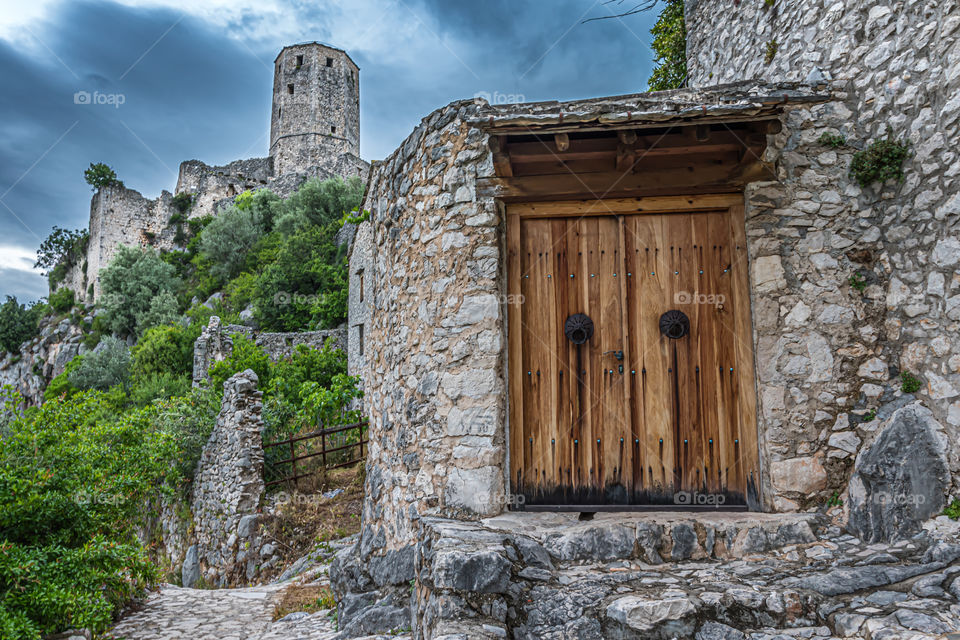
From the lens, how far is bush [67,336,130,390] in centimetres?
2192

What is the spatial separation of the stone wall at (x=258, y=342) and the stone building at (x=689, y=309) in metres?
15.1

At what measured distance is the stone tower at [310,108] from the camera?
35.5m

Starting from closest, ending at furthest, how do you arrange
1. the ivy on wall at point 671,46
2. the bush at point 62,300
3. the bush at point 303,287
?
the ivy on wall at point 671,46 → the bush at point 303,287 → the bush at point 62,300

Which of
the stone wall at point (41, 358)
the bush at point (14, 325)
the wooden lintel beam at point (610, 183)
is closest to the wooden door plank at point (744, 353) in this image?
the wooden lintel beam at point (610, 183)

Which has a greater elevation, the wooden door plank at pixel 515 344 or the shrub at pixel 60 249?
the shrub at pixel 60 249

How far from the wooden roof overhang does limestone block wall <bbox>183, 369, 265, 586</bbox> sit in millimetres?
6533

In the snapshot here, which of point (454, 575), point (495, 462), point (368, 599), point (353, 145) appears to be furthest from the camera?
point (353, 145)

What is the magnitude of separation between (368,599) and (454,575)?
2081 mm

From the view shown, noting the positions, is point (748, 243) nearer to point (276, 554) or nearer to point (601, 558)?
point (601, 558)

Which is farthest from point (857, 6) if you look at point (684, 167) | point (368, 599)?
point (368, 599)

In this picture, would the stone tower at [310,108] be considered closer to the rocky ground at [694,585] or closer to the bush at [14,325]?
the bush at [14,325]

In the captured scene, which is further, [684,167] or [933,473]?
[684,167]

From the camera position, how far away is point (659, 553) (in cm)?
335

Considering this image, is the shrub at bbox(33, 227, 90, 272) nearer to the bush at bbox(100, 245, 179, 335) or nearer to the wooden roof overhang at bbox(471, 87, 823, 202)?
the bush at bbox(100, 245, 179, 335)
